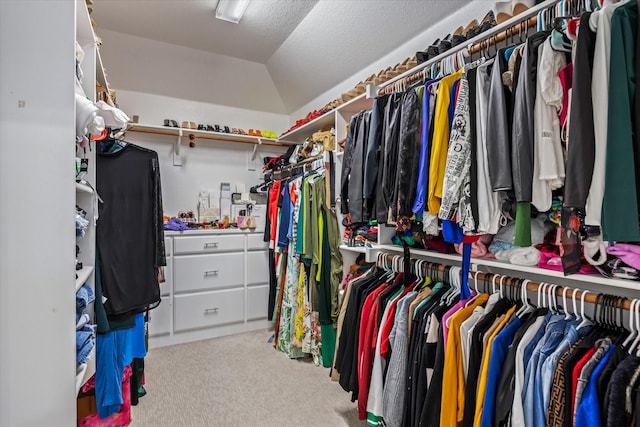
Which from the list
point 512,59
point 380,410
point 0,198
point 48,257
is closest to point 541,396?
point 380,410

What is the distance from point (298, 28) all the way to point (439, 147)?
214 centimetres

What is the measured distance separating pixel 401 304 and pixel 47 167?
1418 mm

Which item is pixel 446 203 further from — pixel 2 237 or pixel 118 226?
pixel 118 226

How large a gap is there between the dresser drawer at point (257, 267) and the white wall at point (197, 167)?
35.1 inches

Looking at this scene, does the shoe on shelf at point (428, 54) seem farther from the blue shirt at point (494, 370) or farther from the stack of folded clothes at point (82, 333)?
the stack of folded clothes at point (82, 333)

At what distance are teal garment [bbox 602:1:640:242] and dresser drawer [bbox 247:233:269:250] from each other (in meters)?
2.98

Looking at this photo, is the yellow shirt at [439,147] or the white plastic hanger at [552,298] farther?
the yellow shirt at [439,147]

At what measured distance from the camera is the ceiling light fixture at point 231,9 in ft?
8.14

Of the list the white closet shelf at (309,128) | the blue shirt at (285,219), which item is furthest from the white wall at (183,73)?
the blue shirt at (285,219)

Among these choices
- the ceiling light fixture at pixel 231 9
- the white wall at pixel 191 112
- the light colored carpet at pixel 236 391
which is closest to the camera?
the light colored carpet at pixel 236 391

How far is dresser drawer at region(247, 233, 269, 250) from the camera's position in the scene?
136 inches

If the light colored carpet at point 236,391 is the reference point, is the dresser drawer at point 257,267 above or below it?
above

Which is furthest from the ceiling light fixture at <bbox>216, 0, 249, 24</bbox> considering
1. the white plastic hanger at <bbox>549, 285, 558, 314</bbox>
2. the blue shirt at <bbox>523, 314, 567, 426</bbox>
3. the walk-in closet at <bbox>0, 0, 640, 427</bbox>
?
the blue shirt at <bbox>523, 314, 567, 426</bbox>

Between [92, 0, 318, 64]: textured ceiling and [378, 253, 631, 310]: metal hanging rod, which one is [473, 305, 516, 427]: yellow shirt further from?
[92, 0, 318, 64]: textured ceiling
